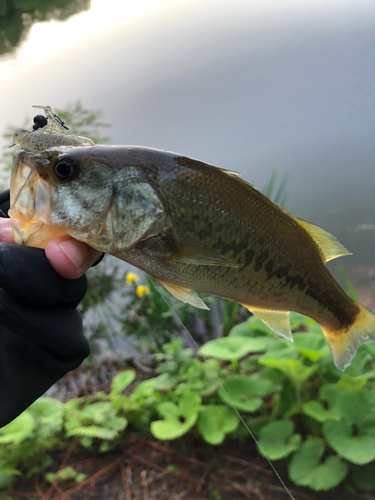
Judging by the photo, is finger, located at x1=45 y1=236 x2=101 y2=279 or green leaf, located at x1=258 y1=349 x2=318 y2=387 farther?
green leaf, located at x1=258 y1=349 x2=318 y2=387

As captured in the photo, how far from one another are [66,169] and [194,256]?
0.42 meters

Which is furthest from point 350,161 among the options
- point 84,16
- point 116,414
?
point 84,16

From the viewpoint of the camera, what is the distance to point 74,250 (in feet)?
2.96

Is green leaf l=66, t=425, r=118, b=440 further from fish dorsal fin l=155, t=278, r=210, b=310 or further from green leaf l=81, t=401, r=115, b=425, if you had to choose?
fish dorsal fin l=155, t=278, r=210, b=310

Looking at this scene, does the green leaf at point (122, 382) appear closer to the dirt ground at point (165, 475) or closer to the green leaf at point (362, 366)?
the dirt ground at point (165, 475)

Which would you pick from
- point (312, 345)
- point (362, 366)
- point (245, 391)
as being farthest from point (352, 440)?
point (245, 391)

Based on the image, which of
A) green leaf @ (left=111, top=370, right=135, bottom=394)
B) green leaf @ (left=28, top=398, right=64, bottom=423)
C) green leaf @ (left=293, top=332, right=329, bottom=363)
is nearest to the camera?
green leaf @ (left=293, top=332, right=329, bottom=363)

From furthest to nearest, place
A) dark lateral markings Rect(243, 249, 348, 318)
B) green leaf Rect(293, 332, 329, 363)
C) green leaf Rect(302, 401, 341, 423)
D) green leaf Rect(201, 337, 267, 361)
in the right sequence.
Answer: green leaf Rect(201, 337, 267, 361) → green leaf Rect(293, 332, 329, 363) → green leaf Rect(302, 401, 341, 423) → dark lateral markings Rect(243, 249, 348, 318)

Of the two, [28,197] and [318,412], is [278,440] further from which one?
[28,197]

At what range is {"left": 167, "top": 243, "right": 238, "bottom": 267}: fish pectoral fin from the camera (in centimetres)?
90

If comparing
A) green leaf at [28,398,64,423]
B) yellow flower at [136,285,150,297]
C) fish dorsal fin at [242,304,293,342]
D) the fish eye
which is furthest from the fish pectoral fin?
yellow flower at [136,285,150,297]

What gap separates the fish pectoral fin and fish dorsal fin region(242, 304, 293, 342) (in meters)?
0.23

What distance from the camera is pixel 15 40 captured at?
5.75 meters

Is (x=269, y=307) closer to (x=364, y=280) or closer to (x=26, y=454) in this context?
(x=364, y=280)
